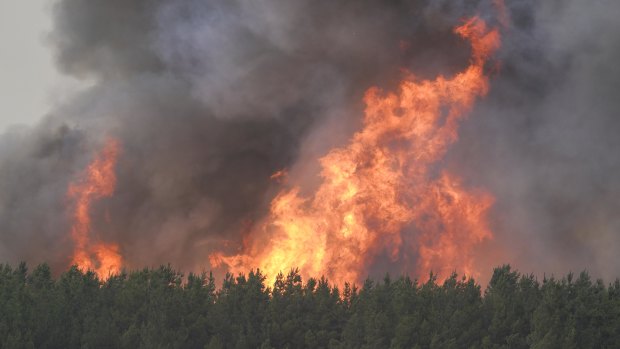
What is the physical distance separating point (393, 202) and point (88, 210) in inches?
815

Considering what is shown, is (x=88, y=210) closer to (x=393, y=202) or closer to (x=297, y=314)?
(x=393, y=202)

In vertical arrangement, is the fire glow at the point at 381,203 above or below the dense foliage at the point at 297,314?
above

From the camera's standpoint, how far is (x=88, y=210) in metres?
65.9

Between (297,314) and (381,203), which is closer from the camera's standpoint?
(297,314)

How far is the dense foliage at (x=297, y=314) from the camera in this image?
153ft

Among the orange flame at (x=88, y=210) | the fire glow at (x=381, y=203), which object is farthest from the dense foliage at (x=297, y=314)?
the orange flame at (x=88, y=210)

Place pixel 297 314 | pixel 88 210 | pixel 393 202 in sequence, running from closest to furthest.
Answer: pixel 297 314, pixel 393 202, pixel 88 210

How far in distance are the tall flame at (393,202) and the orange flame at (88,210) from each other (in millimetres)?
7112

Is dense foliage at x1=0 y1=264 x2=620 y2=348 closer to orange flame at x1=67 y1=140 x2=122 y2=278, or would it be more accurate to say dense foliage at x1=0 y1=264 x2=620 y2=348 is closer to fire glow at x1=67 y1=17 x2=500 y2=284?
fire glow at x1=67 y1=17 x2=500 y2=284

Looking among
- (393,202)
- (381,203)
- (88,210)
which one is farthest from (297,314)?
(88,210)

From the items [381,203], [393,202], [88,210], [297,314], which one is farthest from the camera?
[88,210]

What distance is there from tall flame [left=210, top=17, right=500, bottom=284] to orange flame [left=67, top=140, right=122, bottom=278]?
7112 mm

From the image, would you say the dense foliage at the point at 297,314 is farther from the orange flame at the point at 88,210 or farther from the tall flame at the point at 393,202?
the orange flame at the point at 88,210

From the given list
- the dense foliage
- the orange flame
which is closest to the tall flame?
the orange flame
